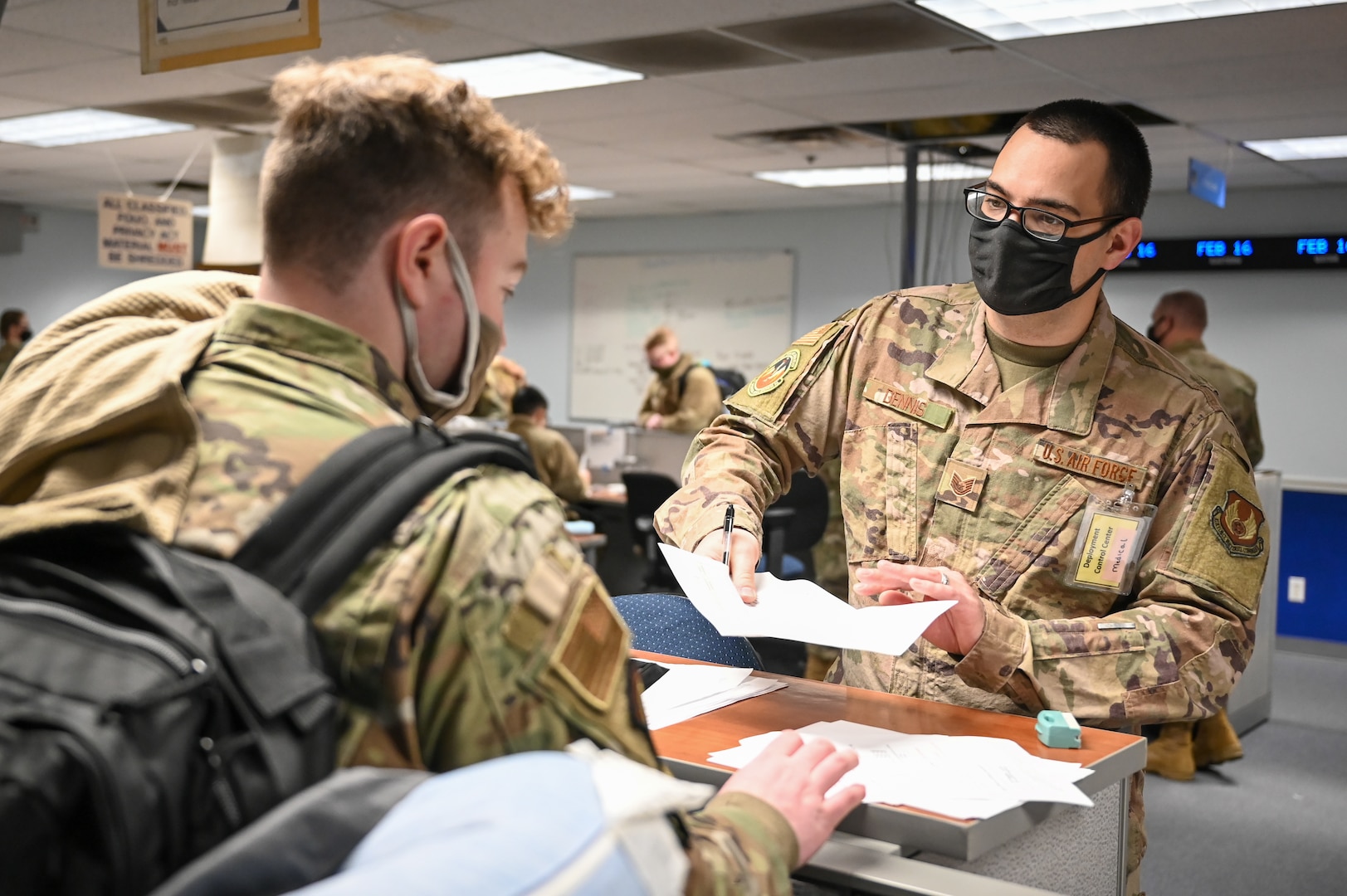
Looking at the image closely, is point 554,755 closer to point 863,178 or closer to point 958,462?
point 958,462

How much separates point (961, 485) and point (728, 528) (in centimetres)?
37

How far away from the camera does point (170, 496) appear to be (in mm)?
866

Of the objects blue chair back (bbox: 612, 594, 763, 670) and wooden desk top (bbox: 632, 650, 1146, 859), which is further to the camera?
blue chair back (bbox: 612, 594, 763, 670)

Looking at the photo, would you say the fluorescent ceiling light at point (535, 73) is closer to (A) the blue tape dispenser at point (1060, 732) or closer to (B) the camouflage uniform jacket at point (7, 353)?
(A) the blue tape dispenser at point (1060, 732)

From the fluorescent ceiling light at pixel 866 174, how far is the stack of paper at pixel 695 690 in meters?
6.06

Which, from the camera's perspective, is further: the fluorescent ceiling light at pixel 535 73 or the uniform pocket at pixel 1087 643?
the fluorescent ceiling light at pixel 535 73

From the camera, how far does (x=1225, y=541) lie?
5.23 ft

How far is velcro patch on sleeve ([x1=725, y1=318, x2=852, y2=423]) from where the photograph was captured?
6.19 feet

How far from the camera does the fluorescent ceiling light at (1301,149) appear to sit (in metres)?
6.32

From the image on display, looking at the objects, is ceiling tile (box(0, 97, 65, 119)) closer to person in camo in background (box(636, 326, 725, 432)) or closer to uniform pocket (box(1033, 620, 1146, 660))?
person in camo in background (box(636, 326, 725, 432))

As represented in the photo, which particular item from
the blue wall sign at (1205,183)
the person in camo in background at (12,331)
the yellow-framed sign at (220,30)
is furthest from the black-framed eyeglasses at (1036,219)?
the person in camo in background at (12,331)

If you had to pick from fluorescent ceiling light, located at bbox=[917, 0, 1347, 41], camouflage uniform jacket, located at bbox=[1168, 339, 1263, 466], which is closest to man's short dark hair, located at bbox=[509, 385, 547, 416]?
fluorescent ceiling light, located at bbox=[917, 0, 1347, 41]

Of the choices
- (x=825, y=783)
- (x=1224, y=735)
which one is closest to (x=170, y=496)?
(x=825, y=783)

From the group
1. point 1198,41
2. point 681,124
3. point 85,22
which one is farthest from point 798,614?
point 681,124
